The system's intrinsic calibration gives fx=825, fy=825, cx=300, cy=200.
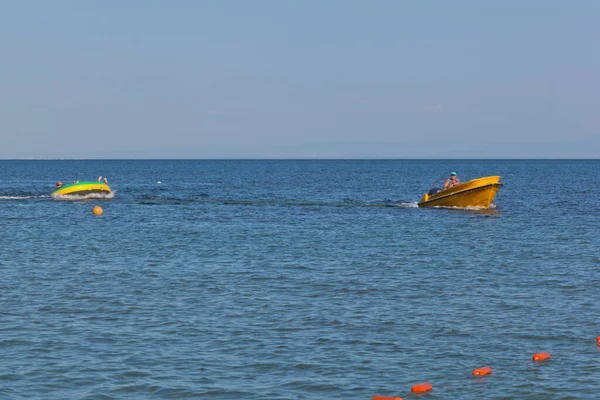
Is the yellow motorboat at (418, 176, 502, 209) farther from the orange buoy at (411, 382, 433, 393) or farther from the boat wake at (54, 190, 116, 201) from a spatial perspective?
the orange buoy at (411, 382, 433, 393)

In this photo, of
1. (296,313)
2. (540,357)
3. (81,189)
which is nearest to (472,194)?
(81,189)

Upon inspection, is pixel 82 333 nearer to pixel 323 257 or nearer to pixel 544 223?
pixel 323 257

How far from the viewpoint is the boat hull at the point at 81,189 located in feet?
198

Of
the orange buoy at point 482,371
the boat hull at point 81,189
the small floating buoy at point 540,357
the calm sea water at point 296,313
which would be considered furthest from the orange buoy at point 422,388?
the boat hull at point 81,189

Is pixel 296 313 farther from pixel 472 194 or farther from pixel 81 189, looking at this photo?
pixel 81 189

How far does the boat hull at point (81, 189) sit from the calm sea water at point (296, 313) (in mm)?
20588

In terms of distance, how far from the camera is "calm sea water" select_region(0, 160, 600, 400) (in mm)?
14688

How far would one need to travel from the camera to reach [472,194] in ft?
163

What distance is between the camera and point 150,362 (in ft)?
51.4

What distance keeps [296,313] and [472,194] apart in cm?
3180

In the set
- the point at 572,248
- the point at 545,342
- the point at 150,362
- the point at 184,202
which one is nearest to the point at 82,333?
the point at 150,362

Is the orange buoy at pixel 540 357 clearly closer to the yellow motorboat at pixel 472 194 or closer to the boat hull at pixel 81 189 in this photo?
the yellow motorboat at pixel 472 194

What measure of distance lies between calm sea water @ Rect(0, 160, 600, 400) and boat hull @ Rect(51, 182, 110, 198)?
20.6m

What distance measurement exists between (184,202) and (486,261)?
34.7 metres
